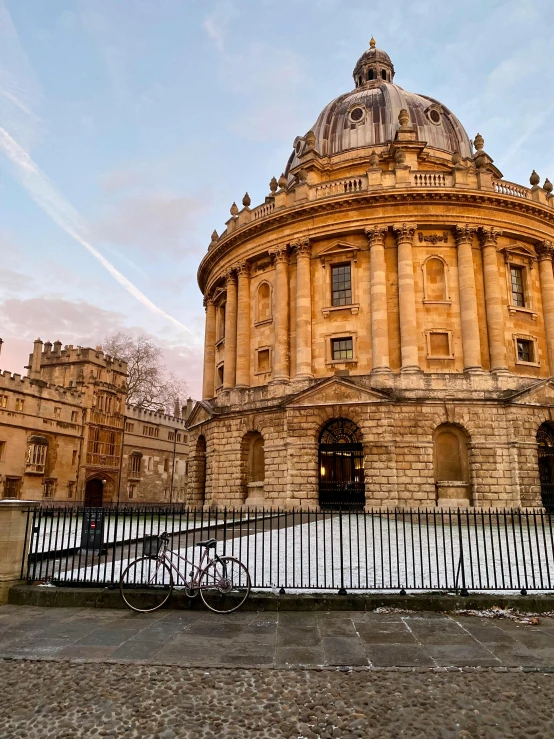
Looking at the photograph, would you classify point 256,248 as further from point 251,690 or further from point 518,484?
point 251,690

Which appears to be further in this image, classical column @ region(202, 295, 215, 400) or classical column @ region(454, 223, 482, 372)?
classical column @ region(202, 295, 215, 400)

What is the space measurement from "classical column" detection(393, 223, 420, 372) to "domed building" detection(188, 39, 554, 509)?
0.24 ft

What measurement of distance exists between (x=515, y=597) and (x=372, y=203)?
2228cm

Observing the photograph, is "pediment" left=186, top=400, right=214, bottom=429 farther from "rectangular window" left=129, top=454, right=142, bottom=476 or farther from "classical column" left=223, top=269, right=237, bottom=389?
"rectangular window" left=129, top=454, right=142, bottom=476

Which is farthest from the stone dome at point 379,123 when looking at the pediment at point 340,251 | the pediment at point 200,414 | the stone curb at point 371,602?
the stone curb at point 371,602

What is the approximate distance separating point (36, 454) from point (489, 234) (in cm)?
3344

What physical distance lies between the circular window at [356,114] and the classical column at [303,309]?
44.0 ft

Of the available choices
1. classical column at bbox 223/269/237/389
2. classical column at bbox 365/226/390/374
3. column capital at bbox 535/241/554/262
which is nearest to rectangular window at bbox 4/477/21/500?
classical column at bbox 223/269/237/389

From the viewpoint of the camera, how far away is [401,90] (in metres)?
38.2

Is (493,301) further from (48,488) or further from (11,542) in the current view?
(48,488)

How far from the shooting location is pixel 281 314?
2847 centimetres

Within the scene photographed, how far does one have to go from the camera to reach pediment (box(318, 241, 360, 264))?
27.8 m

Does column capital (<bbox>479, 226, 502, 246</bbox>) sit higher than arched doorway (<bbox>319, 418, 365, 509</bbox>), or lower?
higher

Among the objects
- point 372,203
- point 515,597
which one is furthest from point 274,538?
point 372,203
